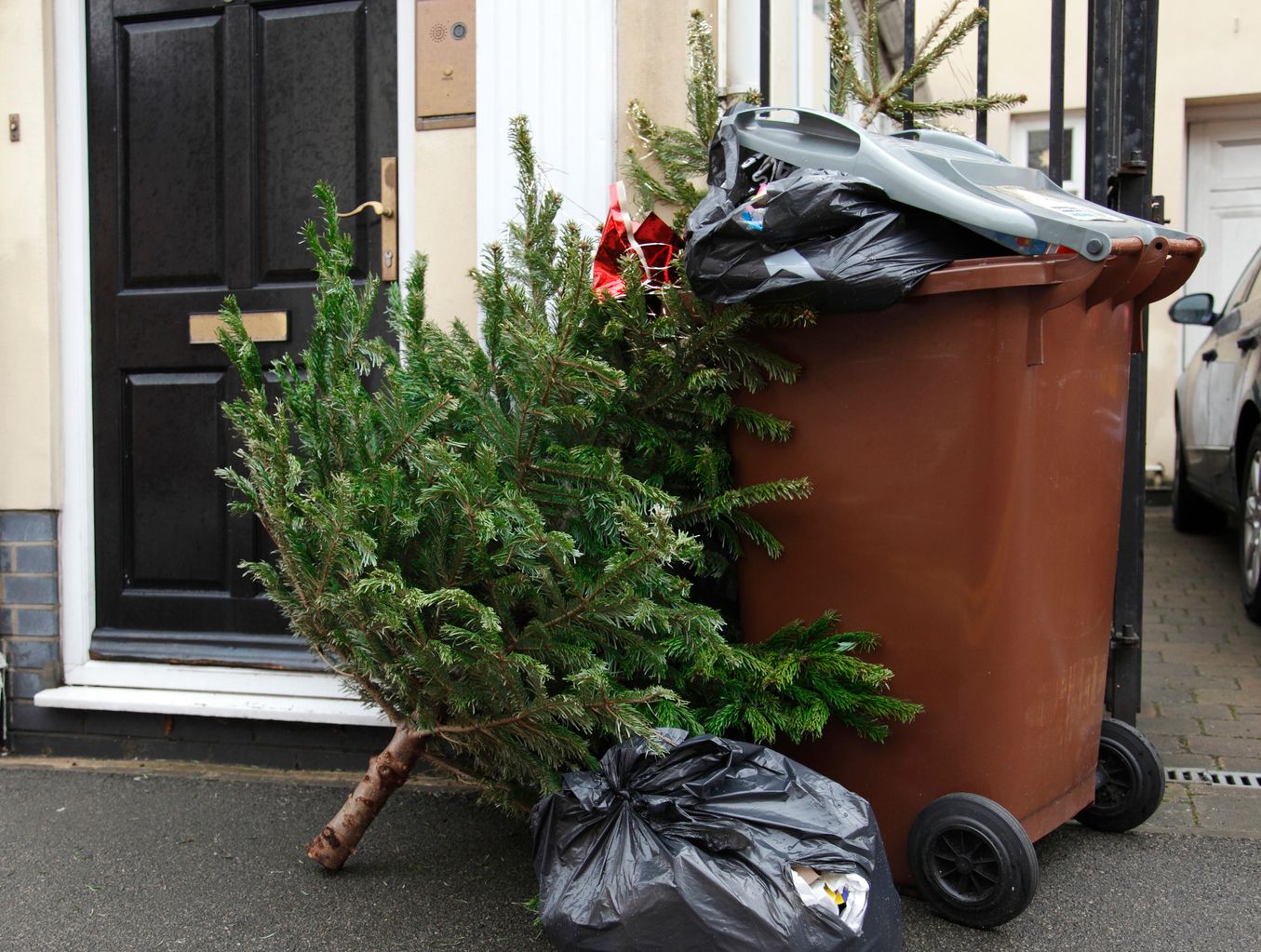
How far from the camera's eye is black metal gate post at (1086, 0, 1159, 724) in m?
2.80

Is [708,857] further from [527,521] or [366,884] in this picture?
[366,884]

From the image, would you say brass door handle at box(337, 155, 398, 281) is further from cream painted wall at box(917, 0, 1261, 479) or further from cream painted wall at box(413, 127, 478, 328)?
cream painted wall at box(917, 0, 1261, 479)

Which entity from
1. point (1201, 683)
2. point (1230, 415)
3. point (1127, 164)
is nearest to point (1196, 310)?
point (1230, 415)

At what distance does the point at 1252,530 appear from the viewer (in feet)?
14.0

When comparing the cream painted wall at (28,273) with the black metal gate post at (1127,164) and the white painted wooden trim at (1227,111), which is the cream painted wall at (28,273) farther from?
the white painted wooden trim at (1227,111)

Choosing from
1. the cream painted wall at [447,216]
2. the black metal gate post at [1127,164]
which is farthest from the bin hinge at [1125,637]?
the cream painted wall at [447,216]

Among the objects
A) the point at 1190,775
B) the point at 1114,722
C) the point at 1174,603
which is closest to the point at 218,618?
the point at 1114,722

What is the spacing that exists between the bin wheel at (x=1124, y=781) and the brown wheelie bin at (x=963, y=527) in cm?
28

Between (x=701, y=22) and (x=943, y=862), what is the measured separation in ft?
6.41

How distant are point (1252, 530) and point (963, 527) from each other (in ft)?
9.21

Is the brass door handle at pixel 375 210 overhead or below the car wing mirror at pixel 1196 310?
overhead

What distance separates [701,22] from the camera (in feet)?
8.82

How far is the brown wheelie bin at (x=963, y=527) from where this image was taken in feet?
6.74

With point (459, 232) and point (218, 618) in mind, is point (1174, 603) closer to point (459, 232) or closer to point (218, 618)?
point (459, 232)
